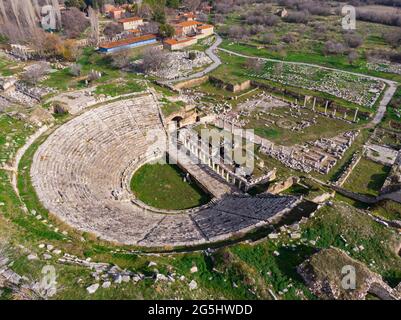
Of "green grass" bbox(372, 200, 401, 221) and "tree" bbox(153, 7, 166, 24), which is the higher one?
"tree" bbox(153, 7, 166, 24)

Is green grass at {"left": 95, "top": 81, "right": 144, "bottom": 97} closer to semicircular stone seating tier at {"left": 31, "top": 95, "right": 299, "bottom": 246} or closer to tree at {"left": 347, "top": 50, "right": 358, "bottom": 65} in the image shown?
semicircular stone seating tier at {"left": 31, "top": 95, "right": 299, "bottom": 246}

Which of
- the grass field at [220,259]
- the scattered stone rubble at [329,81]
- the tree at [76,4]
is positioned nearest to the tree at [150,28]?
the tree at [76,4]

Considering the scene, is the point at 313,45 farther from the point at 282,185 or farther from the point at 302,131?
the point at 282,185

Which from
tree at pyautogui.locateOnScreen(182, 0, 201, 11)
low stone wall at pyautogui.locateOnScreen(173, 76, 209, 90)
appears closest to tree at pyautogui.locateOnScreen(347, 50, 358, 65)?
low stone wall at pyautogui.locateOnScreen(173, 76, 209, 90)

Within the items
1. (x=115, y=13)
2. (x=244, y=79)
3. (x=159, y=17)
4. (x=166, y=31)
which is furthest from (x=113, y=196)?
(x=115, y=13)

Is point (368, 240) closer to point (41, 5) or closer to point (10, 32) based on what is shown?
point (10, 32)
